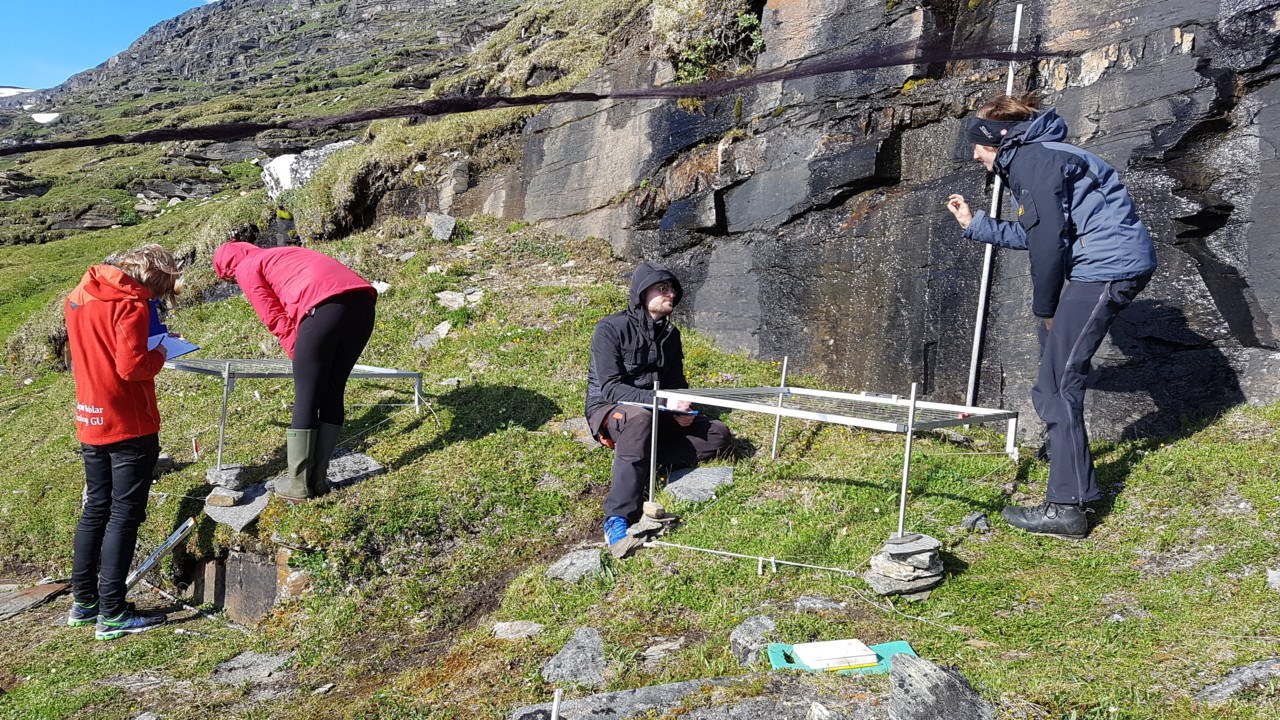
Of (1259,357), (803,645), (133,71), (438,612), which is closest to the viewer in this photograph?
(803,645)

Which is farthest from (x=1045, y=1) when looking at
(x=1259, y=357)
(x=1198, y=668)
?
(x=1198, y=668)

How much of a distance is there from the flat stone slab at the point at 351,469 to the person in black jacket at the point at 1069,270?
450 cm

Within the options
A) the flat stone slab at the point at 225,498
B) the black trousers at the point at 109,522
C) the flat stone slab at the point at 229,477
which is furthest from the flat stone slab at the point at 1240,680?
the flat stone slab at the point at 229,477

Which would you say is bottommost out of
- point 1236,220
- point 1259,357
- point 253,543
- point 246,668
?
point 246,668

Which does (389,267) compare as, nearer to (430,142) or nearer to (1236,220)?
(430,142)

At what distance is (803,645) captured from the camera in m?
3.33

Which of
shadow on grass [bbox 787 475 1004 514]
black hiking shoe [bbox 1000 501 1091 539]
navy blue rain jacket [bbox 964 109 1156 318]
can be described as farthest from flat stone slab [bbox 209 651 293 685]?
navy blue rain jacket [bbox 964 109 1156 318]

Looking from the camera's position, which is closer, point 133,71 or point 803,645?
point 803,645

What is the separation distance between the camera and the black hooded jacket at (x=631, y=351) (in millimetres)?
5621

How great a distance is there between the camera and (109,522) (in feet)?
16.1

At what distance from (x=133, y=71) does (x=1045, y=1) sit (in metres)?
153

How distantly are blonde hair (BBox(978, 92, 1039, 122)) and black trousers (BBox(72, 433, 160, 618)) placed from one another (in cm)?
542

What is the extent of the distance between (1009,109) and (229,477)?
577cm

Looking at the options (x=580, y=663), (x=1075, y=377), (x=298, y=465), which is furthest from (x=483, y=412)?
(x=1075, y=377)
